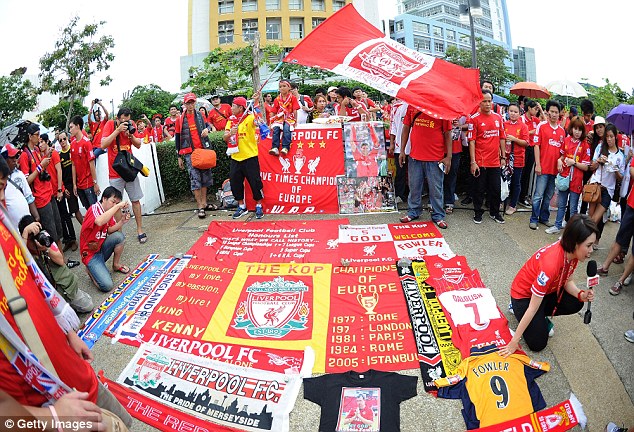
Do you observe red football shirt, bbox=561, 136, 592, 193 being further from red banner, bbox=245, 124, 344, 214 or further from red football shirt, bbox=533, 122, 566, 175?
red banner, bbox=245, 124, 344, 214

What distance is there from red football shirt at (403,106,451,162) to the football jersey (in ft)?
11.2

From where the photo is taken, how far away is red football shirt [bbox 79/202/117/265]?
509 centimetres

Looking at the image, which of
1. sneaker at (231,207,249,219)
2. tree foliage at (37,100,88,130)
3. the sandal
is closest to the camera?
the sandal

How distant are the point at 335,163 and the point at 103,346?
4.46m

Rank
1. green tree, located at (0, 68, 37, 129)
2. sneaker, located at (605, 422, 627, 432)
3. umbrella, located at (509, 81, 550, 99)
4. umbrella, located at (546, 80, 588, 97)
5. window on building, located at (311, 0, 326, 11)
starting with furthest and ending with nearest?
window on building, located at (311, 0, 326, 11) < green tree, located at (0, 68, 37, 129) < umbrella, located at (509, 81, 550, 99) < umbrella, located at (546, 80, 588, 97) < sneaker, located at (605, 422, 627, 432)

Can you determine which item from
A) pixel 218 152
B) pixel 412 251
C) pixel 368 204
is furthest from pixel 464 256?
pixel 218 152

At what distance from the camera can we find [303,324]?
4273 mm

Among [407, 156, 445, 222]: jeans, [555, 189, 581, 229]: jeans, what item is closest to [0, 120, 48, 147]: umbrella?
[407, 156, 445, 222]: jeans

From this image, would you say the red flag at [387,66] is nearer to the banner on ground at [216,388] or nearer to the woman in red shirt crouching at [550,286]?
the woman in red shirt crouching at [550,286]

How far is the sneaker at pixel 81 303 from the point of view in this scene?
4.68m

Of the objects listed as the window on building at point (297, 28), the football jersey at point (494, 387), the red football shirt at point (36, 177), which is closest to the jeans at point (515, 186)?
the football jersey at point (494, 387)

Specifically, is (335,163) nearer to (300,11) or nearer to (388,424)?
(388,424)

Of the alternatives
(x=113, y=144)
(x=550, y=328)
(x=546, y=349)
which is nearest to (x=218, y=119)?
(x=113, y=144)

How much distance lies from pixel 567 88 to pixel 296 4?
4120 centimetres
